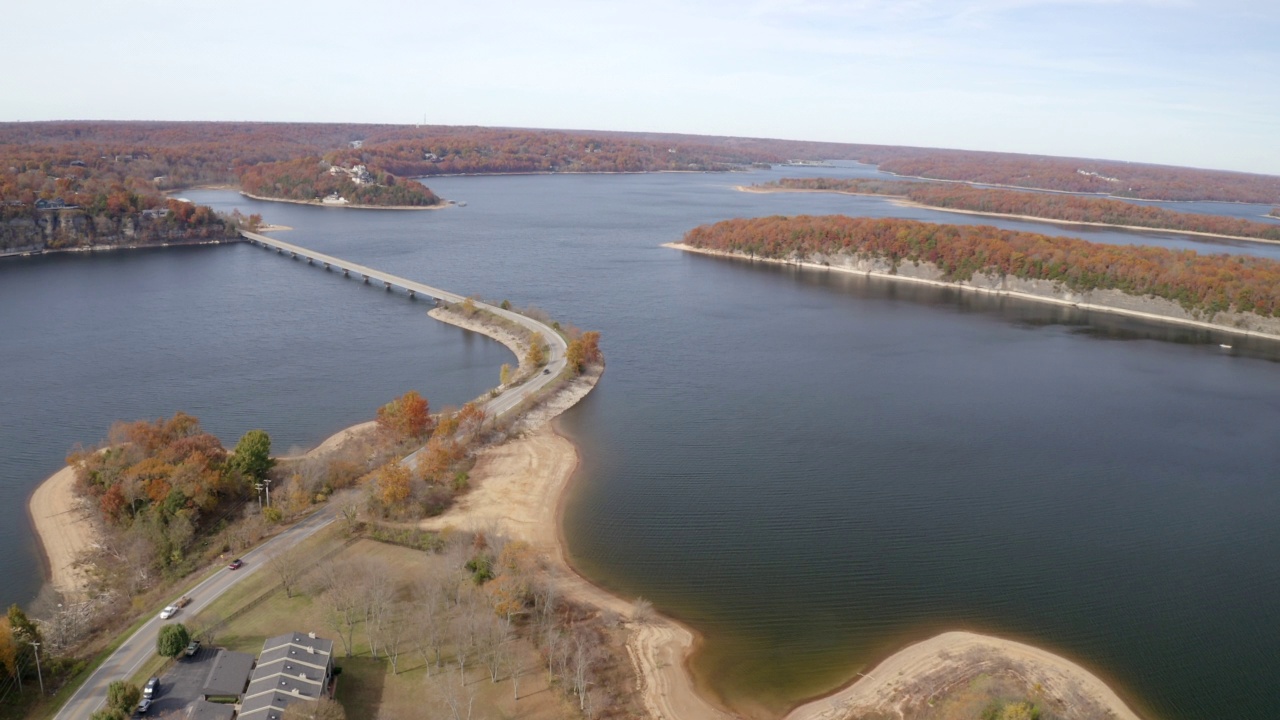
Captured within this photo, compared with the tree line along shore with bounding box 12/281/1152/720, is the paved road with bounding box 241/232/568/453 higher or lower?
higher

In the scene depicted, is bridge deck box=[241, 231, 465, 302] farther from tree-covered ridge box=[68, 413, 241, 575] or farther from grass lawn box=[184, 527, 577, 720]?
grass lawn box=[184, 527, 577, 720]

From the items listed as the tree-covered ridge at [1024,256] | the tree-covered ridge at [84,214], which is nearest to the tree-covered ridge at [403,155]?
the tree-covered ridge at [84,214]

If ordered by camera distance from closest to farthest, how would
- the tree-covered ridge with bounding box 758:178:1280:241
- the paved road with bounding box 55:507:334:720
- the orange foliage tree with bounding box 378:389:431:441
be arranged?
1. the paved road with bounding box 55:507:334:720
2. the orange foliage tree with bounding box 378:389:431:441
3. the tree-covered ridge with bounding box 758:178:1280:241

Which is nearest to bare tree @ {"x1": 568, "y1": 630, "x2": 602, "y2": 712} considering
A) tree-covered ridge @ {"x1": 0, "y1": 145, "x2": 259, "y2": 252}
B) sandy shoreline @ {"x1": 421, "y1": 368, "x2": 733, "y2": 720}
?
sandy shoreline @ {"x1": 421, "y1": 368, "x2": 733, "y2": 720}

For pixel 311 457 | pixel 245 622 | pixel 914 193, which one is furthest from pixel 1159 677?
pixel 914 193

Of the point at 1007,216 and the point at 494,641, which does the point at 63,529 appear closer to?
the point at 494,641

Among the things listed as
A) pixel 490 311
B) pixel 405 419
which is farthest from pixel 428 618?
pixel 490 311

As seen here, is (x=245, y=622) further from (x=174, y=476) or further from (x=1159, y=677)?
(x=1159, y=677)

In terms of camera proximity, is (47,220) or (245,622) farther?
(47,220)
